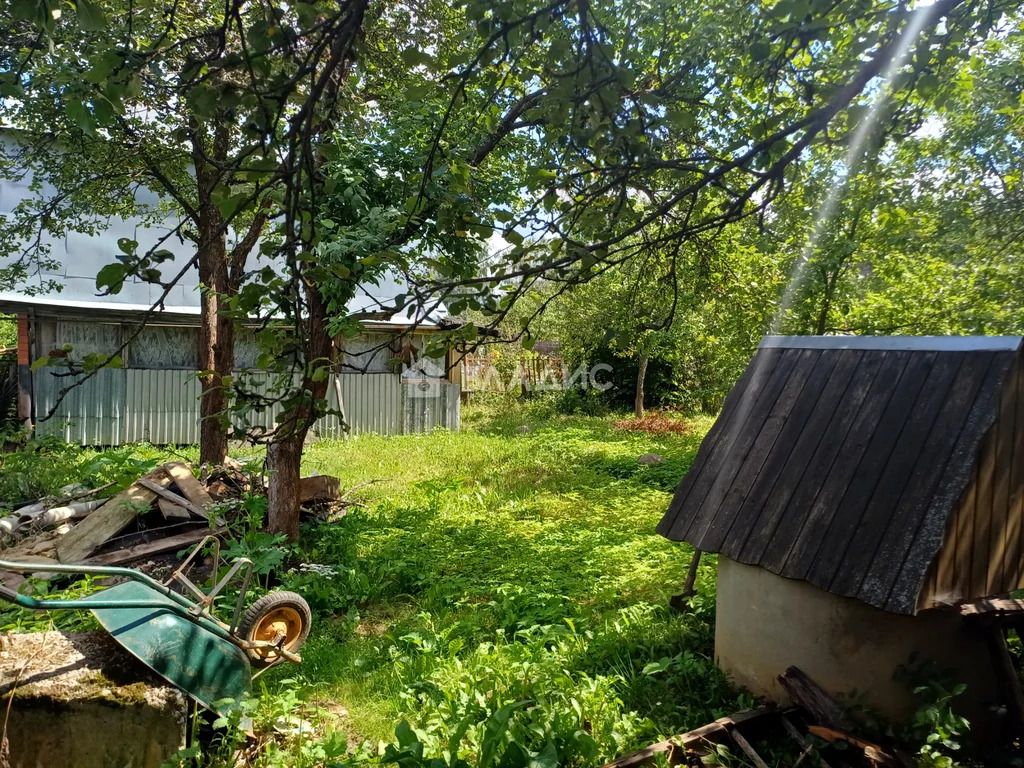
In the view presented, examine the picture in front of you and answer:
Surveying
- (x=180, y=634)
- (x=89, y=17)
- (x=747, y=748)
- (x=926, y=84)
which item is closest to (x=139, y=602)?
(x=180, y=634)

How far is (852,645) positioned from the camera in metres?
3.88

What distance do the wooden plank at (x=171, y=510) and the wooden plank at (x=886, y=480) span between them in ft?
21.3

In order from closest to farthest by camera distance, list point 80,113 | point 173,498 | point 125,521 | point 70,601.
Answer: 1. point 80,113
2. point 70,601
3. point 125,521
4. point 173,498

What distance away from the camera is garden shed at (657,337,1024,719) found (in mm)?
3650

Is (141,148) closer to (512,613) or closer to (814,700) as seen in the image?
(512,613)

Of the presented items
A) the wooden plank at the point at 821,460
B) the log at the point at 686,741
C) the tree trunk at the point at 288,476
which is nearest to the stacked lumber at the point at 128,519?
the tree trunk at the point at 288,476

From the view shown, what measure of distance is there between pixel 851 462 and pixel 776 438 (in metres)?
0.60

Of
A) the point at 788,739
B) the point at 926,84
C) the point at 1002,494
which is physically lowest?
the point at 788,739

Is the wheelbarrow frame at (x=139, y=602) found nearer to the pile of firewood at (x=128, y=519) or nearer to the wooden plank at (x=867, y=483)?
the pile of firewood at (x=128, y=519)

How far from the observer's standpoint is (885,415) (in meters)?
4.14

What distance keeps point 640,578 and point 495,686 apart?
2712mm

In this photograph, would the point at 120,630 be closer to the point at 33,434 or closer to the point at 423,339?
the point at 33,434

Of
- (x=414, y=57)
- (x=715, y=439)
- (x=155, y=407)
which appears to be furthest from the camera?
(x=155, y=407)

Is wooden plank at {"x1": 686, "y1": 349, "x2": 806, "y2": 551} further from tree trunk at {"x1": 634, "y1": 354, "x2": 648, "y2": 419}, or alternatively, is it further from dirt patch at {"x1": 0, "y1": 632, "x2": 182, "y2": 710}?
tree trunk at {"x1": 634, "y1": 354, "x2": 648, "y2": 419}
